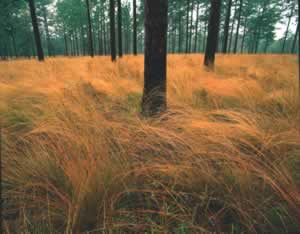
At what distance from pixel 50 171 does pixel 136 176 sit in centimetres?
60

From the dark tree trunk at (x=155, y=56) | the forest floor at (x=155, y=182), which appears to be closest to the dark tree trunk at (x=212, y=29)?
the dark tree trunk at (x=155, y=56)

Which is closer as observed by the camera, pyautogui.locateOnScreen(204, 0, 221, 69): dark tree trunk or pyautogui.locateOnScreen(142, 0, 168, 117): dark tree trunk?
pyautogui.locateOnScreen(142, 0, 168, 117): dark tree trunk

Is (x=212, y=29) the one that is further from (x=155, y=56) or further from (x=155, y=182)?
(x=155, y=182)

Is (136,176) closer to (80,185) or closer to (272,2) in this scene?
(80,185)

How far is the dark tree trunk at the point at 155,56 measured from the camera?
206 cm

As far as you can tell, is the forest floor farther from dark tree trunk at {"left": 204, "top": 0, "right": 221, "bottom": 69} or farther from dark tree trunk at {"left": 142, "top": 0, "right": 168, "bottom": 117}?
dark tree trunk at {"left": 204, "top": 0, "right": 221, "bottom": 69}

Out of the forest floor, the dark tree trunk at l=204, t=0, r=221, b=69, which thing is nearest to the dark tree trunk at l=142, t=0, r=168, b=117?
the forest floor

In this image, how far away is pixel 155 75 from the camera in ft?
7.63

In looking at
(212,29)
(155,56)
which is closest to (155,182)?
(155,56)

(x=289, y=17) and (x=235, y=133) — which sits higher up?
(x=289, y=17)

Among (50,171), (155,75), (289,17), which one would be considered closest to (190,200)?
(50,171)

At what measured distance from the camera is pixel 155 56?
224cm

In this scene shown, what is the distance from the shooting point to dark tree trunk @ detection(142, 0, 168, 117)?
2.06 meters

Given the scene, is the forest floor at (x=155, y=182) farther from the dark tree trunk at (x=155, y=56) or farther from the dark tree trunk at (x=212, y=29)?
the dark tree trunk at (x=212, y=29)
